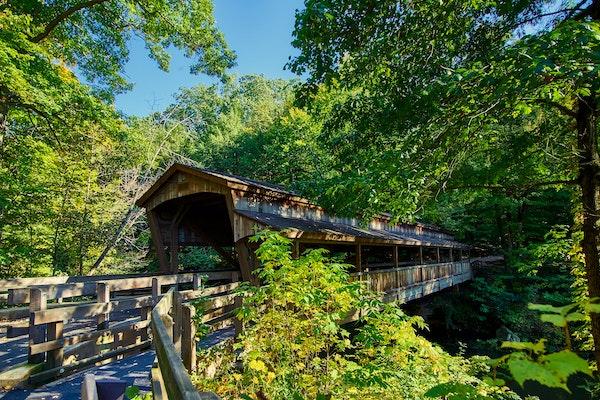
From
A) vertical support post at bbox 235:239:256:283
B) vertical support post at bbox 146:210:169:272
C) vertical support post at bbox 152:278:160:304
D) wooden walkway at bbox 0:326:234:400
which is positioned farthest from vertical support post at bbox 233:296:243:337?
vertical support post at bbox 146:210:169:272

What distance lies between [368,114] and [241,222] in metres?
3.90

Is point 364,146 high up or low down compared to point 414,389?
up

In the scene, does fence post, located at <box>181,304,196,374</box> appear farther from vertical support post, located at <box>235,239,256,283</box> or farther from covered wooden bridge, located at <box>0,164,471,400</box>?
vertical support post, located at <box>235,239,256,283</box>

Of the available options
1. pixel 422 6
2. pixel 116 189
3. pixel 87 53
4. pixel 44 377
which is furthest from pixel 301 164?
pixel 44 377

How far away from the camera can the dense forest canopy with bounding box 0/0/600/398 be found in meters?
5.71

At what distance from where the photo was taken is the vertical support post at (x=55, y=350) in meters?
4.52

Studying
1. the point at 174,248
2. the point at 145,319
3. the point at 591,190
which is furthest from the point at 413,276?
the point at 145,319

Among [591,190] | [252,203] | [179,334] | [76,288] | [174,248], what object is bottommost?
[179,334]

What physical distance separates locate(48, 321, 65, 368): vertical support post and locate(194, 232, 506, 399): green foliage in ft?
5.82

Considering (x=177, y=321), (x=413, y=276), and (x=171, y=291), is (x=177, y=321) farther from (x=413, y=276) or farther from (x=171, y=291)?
(x=413, y=276)

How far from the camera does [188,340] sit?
399cm

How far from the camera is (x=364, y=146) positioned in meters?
8.71

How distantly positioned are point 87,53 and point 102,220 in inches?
248

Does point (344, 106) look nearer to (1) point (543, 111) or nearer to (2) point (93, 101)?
(1) point (543, 111)
